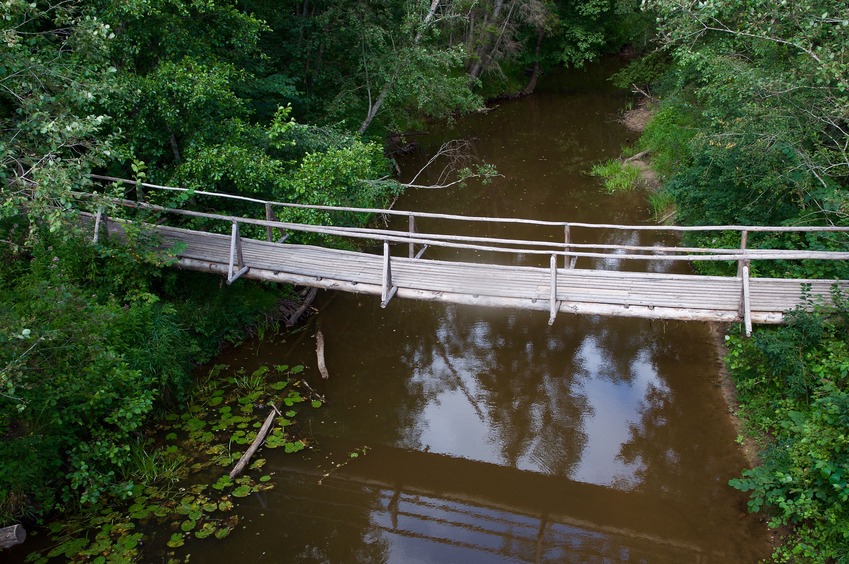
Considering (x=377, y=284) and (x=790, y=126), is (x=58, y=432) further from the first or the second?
(x=790, y=126)

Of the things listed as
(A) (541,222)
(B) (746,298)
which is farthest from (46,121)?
(B) (746,298)

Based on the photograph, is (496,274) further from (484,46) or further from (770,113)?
(484,46)

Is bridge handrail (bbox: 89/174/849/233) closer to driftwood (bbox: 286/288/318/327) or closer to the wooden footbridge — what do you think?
the wooden footbridge

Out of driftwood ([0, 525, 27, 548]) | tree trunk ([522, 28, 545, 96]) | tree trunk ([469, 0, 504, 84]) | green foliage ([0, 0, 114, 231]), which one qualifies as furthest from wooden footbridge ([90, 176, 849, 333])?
tree trunk ([522, 28, 545, 96])

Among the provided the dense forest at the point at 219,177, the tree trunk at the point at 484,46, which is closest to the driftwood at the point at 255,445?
the dense forest at the point at 219,177

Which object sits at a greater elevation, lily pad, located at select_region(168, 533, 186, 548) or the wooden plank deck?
the wooden plank deck

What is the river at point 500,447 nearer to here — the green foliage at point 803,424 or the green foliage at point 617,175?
the green foliage at point 803,424
